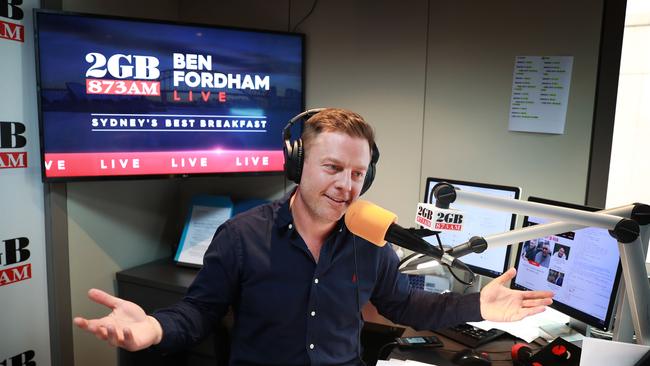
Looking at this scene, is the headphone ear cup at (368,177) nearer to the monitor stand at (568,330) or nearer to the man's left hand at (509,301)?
the man's left hand at (509,301)

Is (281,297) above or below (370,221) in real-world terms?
below

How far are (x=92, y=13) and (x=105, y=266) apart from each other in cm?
117

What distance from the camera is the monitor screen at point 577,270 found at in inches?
58.5

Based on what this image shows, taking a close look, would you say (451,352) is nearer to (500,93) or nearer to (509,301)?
(509,301)

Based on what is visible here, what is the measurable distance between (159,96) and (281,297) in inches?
49.9

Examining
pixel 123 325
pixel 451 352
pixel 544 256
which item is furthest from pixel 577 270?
pixel 123 325

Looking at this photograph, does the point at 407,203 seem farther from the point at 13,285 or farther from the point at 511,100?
the point at 13,285

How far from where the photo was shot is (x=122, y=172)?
7.10 ft

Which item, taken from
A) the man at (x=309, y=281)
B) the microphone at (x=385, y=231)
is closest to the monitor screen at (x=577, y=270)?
the man at (x=309, y=281)

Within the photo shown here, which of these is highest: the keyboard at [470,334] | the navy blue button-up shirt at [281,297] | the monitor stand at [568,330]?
the navy blue button-up shirt at [281,297]

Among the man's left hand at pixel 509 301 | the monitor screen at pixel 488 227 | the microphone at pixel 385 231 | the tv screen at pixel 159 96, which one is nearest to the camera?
the microphone at pixel 385 231

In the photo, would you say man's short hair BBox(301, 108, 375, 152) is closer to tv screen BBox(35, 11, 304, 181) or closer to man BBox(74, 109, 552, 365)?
man BBox(74, 109, 552, 365)

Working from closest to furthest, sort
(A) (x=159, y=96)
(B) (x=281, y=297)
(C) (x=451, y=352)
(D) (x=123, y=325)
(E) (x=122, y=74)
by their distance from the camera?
(D) (x=123, y=325) → (B) (x=281, y=297) → (C) (x=451, y=352) → (E) (x=122, y=74) → (A) (x=159, y=96)

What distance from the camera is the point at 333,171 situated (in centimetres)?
135
